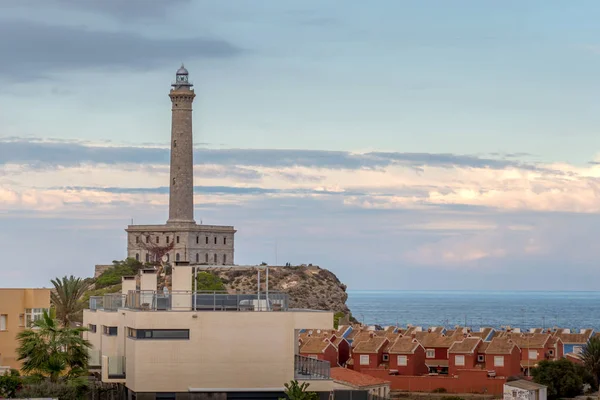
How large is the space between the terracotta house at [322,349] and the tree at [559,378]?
52.3 ft

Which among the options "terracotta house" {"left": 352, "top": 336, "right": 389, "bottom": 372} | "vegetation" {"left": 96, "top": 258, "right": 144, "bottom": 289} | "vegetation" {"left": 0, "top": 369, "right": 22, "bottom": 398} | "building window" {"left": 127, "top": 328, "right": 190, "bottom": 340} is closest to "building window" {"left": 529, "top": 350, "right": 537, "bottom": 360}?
"terracotta house" {"left": 352, "top": 336, "right": 389, "bottom": 372}

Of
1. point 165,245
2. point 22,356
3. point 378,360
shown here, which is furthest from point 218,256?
point 22,356

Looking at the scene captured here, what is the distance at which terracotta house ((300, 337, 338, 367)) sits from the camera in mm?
89062

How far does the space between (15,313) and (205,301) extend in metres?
19.0

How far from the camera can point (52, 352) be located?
55.3 m

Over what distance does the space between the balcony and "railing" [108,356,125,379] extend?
241 cm

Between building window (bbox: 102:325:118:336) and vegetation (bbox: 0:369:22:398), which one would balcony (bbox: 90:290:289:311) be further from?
vegetation (bbox: 0:369:22:398)

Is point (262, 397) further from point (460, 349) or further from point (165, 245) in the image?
point (165, 245)

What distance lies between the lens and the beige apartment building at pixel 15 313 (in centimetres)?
6656

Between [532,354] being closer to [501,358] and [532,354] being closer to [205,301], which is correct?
[501,358]

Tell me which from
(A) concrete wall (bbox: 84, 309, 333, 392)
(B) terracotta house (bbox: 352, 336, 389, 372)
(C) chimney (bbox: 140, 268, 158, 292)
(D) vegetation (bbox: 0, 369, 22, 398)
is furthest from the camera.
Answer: (B) terracotta house (bbox: 352, 336, 389, 372)

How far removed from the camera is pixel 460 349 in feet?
287

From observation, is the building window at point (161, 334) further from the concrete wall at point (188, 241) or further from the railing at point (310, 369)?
the concrete wall at point (188, 241)

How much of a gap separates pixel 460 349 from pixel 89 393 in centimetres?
3934
